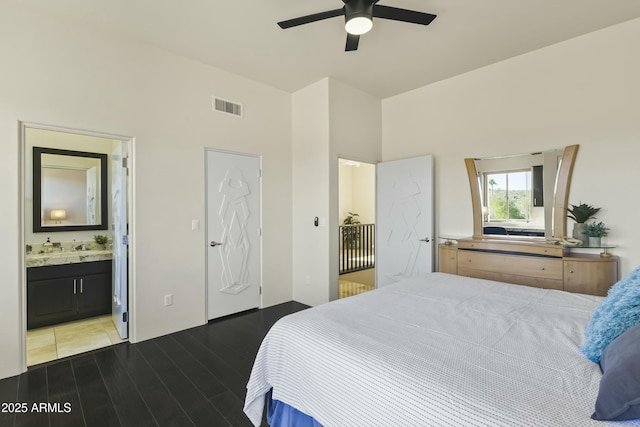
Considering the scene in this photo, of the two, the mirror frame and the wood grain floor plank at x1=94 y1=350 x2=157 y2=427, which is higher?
the mirror frame

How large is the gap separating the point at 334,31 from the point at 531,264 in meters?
3.09

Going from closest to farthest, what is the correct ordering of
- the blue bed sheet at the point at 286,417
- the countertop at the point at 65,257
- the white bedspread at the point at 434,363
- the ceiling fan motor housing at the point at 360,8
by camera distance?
1. the white bedspread at the point at 434,363
2. the blue bed sheet at the point at 286,417
3. the ceiling fan motor housing at the point at 360,8
4. the countertop at the point at 65,257

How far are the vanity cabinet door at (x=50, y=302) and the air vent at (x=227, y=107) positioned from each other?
2712 mm

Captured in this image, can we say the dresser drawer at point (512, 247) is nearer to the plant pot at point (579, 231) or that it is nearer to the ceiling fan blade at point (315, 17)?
the plant pot at point (579, 231)

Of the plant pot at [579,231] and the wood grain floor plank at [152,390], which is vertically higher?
the plant pot at [579,231]

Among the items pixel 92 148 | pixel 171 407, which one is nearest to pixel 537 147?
pixel 171 407

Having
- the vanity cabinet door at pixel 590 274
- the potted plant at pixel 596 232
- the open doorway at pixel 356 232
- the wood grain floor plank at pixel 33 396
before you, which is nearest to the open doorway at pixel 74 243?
the wood grain floor plank at pixel 33 396

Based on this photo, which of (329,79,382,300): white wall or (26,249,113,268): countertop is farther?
(329,79,382,300): white wall

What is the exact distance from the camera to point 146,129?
3.14 meters

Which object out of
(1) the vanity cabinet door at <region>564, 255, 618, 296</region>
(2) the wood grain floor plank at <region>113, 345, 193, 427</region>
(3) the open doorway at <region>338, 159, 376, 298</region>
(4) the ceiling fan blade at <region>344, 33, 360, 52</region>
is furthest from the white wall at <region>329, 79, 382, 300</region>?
(1) the vanity cabinet door at <region>564, 255, 618, 296</region>

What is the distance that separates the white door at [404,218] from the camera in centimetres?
404

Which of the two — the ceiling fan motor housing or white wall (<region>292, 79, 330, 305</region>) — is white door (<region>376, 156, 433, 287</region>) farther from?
the ceiling fan motor housing

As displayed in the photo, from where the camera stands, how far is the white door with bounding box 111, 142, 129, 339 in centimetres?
312

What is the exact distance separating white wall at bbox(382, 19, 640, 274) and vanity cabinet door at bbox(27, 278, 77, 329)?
475 cm
